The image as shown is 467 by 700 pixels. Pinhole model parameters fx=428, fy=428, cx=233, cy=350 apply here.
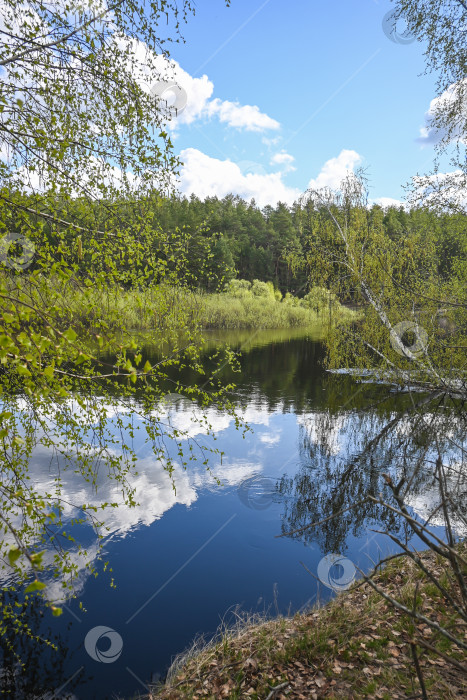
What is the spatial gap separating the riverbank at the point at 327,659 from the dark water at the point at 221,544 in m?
0.61

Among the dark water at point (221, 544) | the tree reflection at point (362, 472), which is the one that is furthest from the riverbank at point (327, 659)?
the tree reflection at point (362, 472)

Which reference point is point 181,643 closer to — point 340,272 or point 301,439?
point 301,439

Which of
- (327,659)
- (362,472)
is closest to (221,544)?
(327,659)

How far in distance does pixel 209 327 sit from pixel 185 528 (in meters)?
28.8

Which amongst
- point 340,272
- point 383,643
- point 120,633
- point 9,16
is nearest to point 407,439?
point 340,272

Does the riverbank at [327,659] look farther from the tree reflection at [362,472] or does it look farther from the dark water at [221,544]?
the tree reflection at [362,472]

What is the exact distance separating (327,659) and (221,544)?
136 inches

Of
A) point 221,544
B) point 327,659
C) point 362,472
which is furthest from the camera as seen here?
point 362,472

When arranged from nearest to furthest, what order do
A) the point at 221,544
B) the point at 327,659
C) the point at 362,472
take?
the point at 327,659, the point at 221,544, the point at 362,472

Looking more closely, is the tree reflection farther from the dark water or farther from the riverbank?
the riverbank

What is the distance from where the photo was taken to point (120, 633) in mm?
5688

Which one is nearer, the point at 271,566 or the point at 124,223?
the point at 124,223

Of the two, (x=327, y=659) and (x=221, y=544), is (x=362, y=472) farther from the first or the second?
(x=327, y=659)

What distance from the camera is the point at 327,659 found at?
4.51 meters
